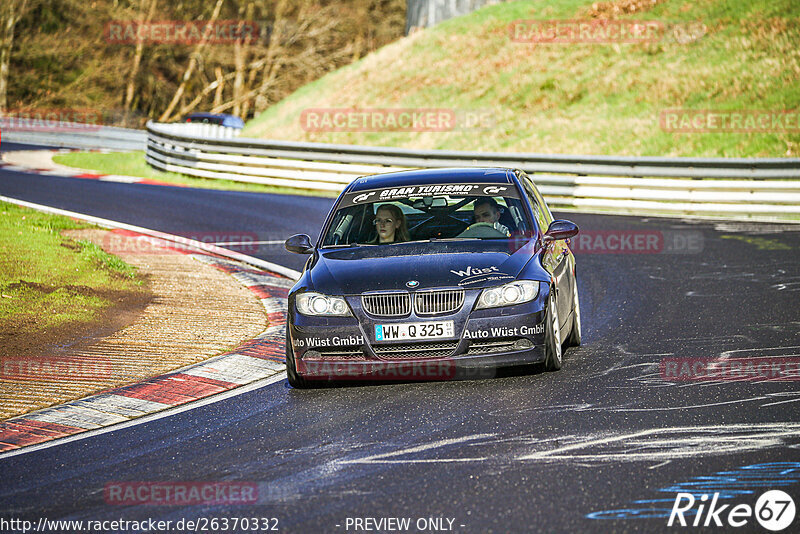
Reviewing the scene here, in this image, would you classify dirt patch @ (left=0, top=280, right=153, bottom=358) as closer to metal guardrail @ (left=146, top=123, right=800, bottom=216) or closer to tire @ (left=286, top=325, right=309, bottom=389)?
tire @ (left=286, top=325, right=309, bottom=389)

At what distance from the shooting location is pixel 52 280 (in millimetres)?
12305

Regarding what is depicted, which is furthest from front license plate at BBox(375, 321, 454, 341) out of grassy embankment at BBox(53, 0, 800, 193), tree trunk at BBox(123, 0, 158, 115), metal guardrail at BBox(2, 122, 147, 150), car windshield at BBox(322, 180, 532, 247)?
tree trunk at BBox(123, 0, 158, 115)

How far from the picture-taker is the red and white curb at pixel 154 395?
283 inches

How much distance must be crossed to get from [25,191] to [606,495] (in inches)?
786

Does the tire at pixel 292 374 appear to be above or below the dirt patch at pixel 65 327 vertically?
above

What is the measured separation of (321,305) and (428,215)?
1.77 meters

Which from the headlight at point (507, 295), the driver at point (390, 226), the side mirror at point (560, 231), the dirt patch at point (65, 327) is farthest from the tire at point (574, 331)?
the dirt patch at point (65, 327)

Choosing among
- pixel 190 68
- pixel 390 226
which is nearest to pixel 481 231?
pixel 390 226

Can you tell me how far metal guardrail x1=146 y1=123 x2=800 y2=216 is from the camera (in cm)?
1980

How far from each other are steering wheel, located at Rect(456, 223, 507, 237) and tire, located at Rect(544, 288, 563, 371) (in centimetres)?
90

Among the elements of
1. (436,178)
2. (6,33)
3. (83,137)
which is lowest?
(83,137)

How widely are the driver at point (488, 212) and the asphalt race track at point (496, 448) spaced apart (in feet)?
4.11

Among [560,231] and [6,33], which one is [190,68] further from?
[560,231]

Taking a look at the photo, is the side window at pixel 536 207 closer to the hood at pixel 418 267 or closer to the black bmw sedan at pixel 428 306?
the black bmw sedan at pixel 428 306
